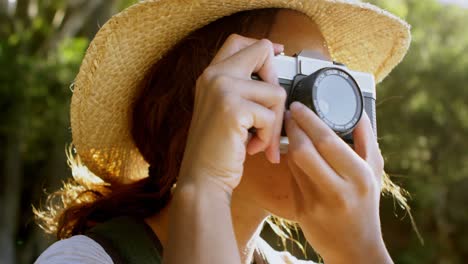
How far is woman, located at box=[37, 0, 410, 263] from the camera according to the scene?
4.15ft

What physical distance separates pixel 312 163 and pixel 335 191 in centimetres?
6

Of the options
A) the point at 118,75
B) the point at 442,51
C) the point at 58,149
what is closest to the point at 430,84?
the point at 442,51

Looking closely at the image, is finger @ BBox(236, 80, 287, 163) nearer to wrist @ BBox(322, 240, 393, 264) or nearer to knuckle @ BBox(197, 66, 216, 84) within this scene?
knuckle @ BBox(197, 66, 216, 84)

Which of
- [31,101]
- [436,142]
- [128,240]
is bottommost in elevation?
[436,142]

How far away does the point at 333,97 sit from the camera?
4.62ft

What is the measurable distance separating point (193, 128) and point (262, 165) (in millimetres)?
367

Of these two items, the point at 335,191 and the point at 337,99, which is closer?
the point at 335,191

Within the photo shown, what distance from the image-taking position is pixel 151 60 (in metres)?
1.82

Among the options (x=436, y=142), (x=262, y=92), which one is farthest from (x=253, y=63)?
(x=436, y=142)

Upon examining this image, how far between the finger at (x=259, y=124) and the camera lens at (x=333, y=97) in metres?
0.09

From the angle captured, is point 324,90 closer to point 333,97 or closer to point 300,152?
point 333,97

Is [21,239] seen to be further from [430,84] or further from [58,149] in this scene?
[430,84]

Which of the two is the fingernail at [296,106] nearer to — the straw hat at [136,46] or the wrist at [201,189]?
the wrist at [201,189]

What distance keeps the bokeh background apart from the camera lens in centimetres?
360
